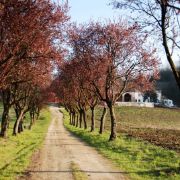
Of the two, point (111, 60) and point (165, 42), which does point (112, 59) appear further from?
point (165, 42)

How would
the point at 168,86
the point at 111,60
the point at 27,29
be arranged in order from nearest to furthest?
the point at 27,29 < the point at 111,60 < the point at 168,86

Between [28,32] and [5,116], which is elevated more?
[28,32]

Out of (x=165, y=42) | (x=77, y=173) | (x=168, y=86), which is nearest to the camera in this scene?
(x=77, y=173)

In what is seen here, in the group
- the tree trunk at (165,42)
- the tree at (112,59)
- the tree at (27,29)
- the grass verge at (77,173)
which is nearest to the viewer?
the grass verge at (77,173)

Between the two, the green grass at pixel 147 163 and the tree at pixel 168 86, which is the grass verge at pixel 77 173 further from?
the tree at pixel 168 86

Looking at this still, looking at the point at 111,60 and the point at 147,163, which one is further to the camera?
the point at 111,60

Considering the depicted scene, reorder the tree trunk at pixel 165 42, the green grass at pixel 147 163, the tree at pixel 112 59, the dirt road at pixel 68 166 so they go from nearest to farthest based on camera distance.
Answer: the dirt road at pixel 68 166 → the green grass at pixel 147 163 → the tree trunk at pixel 165 42 → the tree at pixel 112 59

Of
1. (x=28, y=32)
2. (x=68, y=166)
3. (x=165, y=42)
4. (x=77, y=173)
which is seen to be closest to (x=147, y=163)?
(x=68, y=166)

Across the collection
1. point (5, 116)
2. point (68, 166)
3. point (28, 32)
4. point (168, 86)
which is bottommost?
point (68, 166)

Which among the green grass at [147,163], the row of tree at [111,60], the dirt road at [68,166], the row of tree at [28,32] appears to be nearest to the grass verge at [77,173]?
the dirt road at [68,166]

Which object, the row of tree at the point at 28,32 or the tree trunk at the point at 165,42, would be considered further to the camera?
the row of tree at the point at 28,32

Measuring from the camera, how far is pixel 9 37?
19672 mm

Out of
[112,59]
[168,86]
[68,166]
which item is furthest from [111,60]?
[168,86]

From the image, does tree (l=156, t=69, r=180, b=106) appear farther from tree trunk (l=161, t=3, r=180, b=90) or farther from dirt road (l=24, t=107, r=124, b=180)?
tree trunk (l=161, t=3, r=180, b=90)
